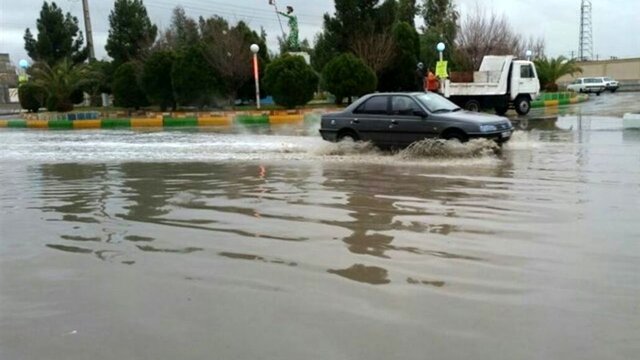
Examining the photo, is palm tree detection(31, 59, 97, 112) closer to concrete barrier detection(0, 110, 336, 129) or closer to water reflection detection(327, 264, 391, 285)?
concrete barrier detection(0, 110, 336, 129)

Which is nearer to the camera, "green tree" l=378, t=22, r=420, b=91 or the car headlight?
the car headlight

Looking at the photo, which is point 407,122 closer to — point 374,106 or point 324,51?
point 374,106

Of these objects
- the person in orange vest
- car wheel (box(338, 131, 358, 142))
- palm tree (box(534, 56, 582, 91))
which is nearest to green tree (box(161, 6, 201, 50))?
the person in orange vest

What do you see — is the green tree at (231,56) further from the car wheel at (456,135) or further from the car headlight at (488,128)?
the car headlight at (488,128)

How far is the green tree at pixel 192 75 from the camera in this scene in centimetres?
2939

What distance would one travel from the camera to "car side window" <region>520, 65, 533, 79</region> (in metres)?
25.5

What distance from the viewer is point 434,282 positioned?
4613 mm

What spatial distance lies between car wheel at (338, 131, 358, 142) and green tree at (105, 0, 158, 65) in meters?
28.5

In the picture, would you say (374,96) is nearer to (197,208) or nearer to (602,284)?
(197,208)

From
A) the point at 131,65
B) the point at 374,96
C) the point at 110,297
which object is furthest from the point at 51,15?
the point at 110,297

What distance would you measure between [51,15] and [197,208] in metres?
43.8

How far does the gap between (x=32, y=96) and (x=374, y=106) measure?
1060 inches

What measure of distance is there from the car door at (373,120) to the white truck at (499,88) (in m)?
13.2

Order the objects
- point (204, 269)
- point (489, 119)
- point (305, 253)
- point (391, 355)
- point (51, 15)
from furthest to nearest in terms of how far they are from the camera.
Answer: point (51, 15) → point (489, 119) → point (305, 253) → point (204, 269) → point (391, 355)
